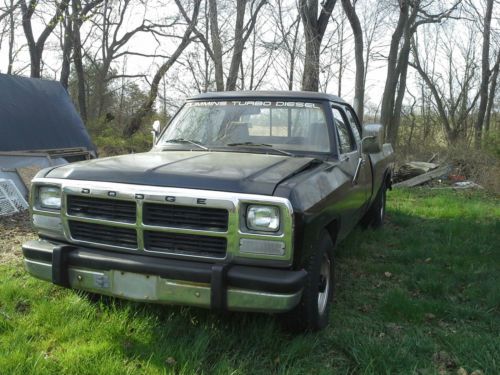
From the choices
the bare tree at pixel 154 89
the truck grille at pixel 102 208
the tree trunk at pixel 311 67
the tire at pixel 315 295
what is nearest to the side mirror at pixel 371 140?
the tire at pixel 315 295

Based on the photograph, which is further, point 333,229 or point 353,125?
point 353,125

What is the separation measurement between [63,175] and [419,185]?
984 cm

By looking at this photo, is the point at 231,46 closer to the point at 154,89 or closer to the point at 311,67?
the point at 311,67

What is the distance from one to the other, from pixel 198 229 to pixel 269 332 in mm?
908

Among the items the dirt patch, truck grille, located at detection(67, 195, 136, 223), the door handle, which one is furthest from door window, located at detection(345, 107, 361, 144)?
the dirt patch

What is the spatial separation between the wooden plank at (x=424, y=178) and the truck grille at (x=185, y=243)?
29.9 feet

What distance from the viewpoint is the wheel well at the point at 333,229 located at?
3633 millimetres

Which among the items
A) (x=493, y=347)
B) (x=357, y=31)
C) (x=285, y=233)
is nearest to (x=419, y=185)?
(x=357, y=31)

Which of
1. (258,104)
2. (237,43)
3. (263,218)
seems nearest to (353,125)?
(258,104)

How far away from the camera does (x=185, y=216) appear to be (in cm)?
285

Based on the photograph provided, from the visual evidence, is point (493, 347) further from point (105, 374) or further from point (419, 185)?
point (419, 185)

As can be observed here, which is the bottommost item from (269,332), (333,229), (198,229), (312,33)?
(269,332)

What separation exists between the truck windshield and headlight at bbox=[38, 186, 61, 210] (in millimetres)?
1305

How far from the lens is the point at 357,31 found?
15000 millimetres
